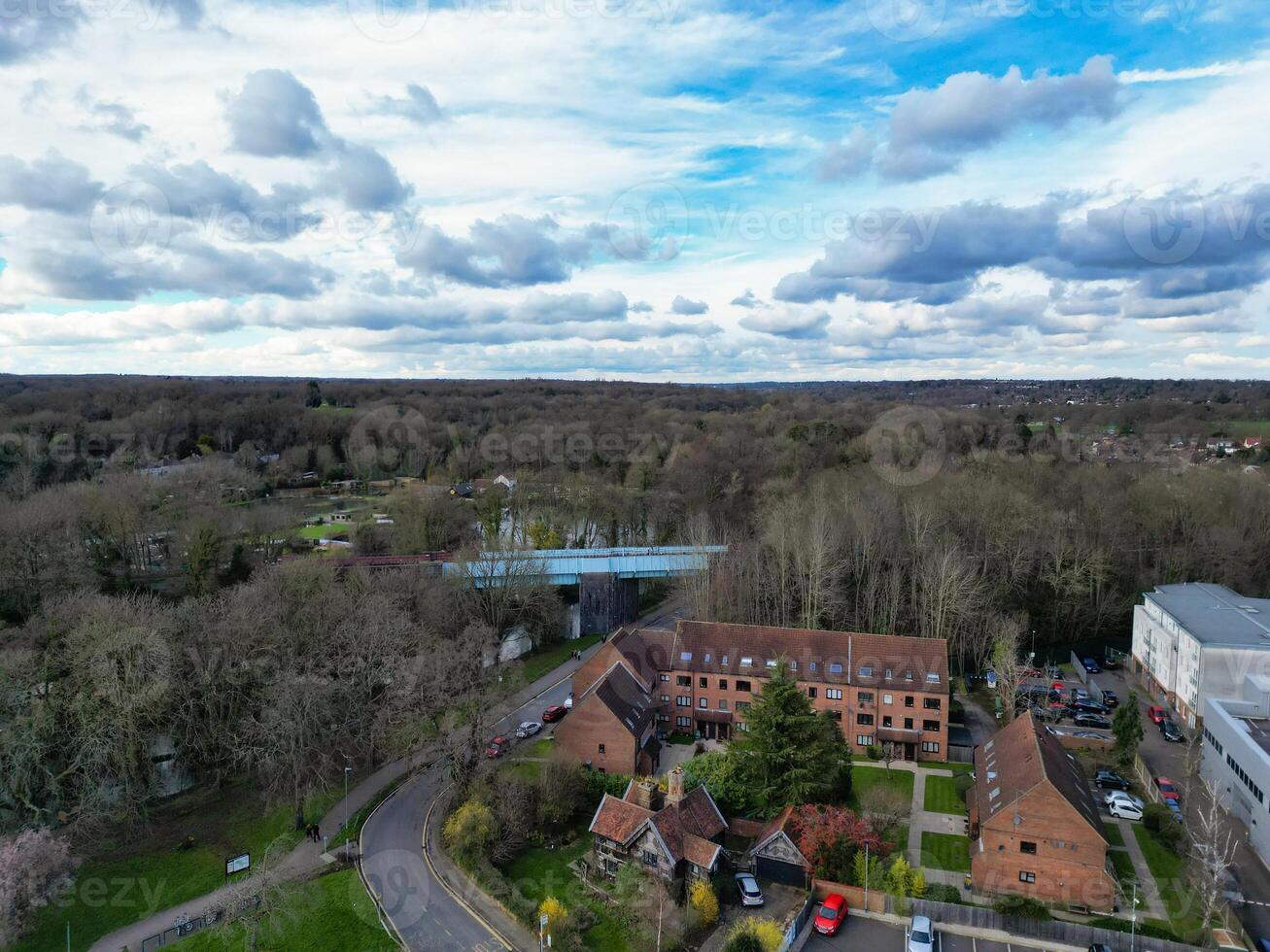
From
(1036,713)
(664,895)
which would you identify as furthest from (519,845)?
(1036,713)

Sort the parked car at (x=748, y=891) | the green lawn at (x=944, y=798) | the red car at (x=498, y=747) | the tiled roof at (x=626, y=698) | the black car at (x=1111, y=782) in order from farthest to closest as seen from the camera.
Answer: the red car at (x=498, y=747) < the tiled roof at (x=626, y=698) < the black car at (x=1111, y=782) < the green lawn at (x=944, y=798) < the parked car at (x=748, y=891)

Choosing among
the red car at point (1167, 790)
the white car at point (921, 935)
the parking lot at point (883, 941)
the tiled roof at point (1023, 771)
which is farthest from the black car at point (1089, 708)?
the white car at point (921, 935)

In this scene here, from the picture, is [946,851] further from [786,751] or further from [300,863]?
[300,863]

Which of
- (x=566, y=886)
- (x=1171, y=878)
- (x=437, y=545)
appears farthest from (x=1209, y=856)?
(x=437, y=545)

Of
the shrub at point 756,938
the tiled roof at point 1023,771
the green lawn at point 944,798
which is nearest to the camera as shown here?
the shrub at point 756,938

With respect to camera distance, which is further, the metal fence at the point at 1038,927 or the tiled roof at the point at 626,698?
the tiled roof at the point at 626,698

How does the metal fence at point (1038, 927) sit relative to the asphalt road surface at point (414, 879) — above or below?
below

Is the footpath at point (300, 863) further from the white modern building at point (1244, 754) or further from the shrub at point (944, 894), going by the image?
the white modern building at point (1244, 754)

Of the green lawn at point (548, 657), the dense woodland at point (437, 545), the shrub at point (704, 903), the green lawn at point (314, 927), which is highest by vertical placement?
the dense woodland at point (437, 545)
